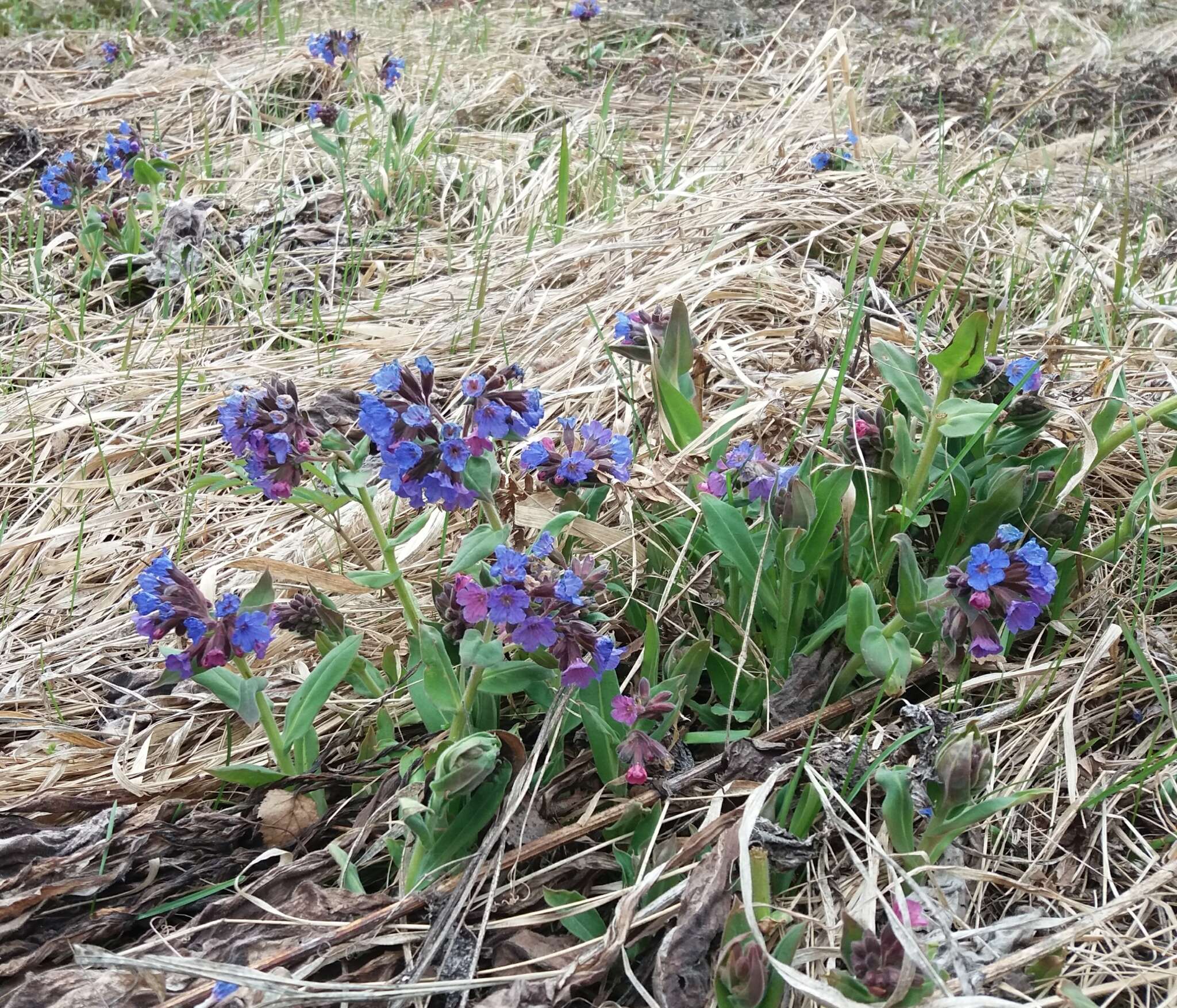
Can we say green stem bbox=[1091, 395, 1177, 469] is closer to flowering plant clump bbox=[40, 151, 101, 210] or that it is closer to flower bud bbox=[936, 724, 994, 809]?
flower bud bbox=[936, 724, 994, 809]

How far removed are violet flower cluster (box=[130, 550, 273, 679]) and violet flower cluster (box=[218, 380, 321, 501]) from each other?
7.8 inches

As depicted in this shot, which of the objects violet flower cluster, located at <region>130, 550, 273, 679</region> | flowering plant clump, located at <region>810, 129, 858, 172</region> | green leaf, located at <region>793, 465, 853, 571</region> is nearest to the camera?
violet flower cluster, located at <region>130, 550, 273, 679</region>

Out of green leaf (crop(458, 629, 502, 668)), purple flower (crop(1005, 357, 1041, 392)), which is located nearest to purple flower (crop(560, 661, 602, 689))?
green leaf (crop(458, 629, 502, 668))

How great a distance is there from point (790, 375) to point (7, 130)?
400 centimetres

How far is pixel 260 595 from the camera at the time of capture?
1608mm

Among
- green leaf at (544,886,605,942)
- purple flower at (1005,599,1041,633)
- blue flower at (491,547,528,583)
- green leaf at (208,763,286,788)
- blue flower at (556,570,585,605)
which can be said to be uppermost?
blue flower at (491,547,528,583)

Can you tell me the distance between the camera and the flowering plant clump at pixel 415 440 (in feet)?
4.86

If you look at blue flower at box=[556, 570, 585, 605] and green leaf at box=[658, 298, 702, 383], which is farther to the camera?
green leaf at box=[658, 298, 702, 383]

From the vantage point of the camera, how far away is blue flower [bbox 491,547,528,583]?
1.46 m

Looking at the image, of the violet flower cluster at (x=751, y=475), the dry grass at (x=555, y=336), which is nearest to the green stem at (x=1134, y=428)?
the dry grass at (x=555, y=336)

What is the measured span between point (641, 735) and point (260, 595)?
65cm

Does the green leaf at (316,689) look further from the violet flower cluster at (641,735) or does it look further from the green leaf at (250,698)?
the violet flower cluster at (641,735)

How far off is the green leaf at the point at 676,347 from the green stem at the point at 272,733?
961 millimetres

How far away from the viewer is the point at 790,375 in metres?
2.33
